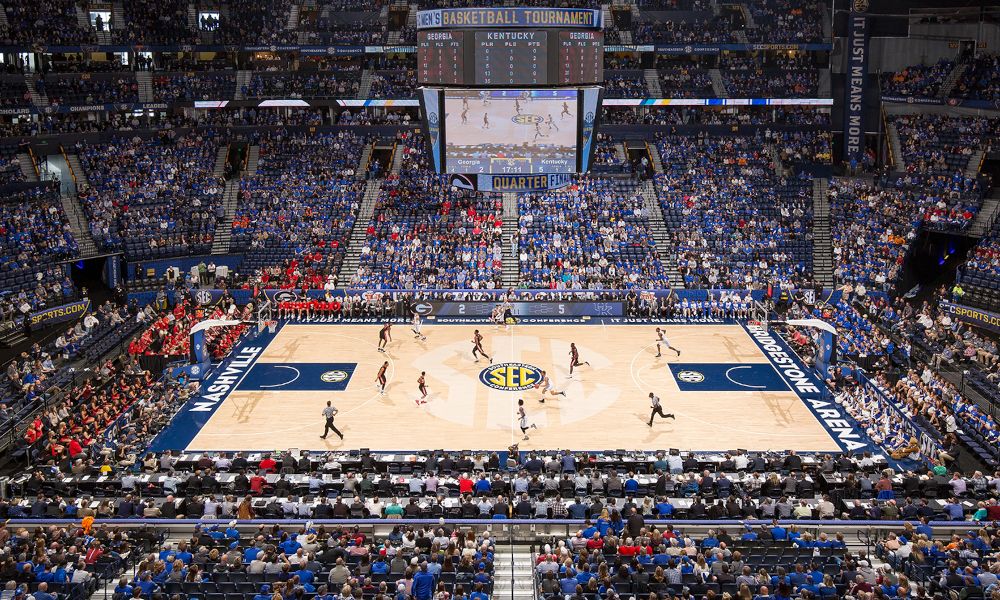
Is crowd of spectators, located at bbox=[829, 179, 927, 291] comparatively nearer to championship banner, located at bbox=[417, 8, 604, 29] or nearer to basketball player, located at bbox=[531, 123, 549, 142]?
basketball player, located at bbox=[531, 123, 549, 142]

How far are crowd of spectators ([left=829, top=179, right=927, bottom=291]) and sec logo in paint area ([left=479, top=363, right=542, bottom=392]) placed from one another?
19.9 meters

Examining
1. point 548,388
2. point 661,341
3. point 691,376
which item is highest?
point 661,341

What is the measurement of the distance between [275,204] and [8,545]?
113ft

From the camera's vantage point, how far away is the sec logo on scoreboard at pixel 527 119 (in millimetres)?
36156

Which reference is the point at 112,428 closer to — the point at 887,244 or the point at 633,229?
the point at 633,229

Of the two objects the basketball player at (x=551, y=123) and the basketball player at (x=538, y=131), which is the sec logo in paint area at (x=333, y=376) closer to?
the basketball player at (x=538, y=131)

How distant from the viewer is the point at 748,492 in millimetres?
22172

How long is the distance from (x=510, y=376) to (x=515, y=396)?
6.23ft

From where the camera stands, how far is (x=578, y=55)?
115 ft

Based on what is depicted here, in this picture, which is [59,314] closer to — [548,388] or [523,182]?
[523,182]

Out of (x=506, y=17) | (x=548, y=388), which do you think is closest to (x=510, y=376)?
(x=548, y=388)

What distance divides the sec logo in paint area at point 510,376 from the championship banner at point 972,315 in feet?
66.8

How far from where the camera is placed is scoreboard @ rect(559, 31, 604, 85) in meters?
34.7

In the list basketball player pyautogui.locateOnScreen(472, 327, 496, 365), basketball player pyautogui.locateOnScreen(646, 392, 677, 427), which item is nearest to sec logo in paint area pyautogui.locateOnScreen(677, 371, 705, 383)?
basketball player pyautogui.locateOnScreen(646, 392, 677, 427)
